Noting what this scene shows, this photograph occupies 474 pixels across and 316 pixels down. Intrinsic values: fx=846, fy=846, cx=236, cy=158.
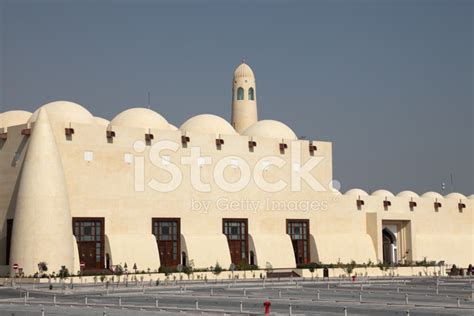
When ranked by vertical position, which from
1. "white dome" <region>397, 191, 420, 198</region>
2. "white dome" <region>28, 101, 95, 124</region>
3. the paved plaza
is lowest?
the paved plaza

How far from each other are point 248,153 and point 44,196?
49.8 ft

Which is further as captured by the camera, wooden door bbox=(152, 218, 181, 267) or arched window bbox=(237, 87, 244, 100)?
arched window bbox=(237, 87, 244, 100)

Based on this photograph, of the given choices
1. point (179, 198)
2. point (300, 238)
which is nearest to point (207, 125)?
point (179, 198)

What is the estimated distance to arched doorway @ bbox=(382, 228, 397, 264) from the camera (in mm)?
63594

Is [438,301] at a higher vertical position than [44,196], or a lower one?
lower

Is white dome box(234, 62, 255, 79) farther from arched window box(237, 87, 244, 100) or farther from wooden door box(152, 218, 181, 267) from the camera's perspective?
wooden door box(152, 218, 181, 267)

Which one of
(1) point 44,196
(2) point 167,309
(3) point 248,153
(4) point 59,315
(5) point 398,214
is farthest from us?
(5) point 398,214

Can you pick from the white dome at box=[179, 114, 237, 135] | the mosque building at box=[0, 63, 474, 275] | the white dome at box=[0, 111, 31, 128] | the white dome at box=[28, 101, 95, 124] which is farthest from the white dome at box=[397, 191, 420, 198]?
the white dome at box=[0, 111, 31, 128]

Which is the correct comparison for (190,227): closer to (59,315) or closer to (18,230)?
(18,230)

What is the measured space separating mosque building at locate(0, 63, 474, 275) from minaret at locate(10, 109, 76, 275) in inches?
2.0

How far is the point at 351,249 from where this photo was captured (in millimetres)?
57812

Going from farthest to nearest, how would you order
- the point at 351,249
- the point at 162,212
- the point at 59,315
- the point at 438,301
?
the point at 351,249
the point at 162,212
the point at 438,301
the point at 59,315

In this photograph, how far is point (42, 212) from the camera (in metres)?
42.9

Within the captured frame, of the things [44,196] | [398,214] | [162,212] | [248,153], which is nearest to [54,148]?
[44,196]
